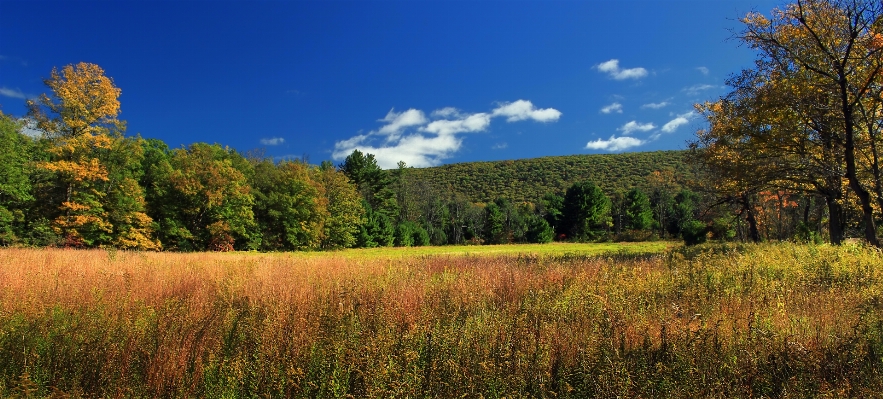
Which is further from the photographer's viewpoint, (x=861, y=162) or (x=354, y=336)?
(x=861, y=162)

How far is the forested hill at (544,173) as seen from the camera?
95.7 metres

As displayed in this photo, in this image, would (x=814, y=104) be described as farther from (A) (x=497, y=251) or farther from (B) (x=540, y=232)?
(B) (x=540, y=232)

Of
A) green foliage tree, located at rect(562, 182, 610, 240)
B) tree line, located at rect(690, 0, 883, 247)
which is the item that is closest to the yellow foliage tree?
tree line, located at rect(690, 0, 883, 247)

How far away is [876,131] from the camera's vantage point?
13.8m

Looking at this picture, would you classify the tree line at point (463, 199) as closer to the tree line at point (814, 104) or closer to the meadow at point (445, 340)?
the tree line at point (814, 104)

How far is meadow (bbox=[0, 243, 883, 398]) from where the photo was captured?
11.2 ft

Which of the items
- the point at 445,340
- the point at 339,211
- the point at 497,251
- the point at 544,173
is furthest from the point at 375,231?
the point at 544,173

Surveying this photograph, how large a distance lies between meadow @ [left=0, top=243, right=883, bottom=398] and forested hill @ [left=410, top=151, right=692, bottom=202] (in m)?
84.4

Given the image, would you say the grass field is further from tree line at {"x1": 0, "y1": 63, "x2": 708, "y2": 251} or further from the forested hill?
the forested hill

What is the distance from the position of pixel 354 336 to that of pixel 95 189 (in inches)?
1344

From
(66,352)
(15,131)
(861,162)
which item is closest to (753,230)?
A: (861,162)

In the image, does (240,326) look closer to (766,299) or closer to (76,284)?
(76,284)

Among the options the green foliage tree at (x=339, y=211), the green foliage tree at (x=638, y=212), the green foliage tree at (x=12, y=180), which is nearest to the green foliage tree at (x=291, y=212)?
the green foliage tree at (x=339, y=211)

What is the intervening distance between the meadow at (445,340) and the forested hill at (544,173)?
84.4 meters
